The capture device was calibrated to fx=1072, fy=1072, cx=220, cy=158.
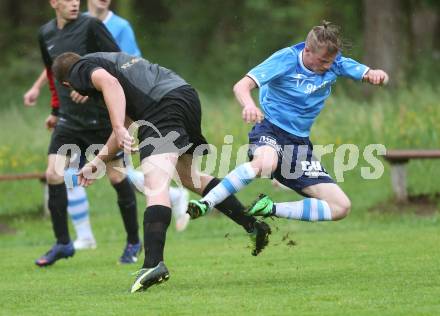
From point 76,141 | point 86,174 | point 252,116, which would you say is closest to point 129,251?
point 76,141

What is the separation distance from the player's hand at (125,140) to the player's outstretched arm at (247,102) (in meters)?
0.71

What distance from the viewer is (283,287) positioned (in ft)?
22.0

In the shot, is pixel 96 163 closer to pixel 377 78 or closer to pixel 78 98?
pixel 78 98

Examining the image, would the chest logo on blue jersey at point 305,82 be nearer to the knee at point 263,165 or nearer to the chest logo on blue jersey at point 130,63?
the knee at point 263,165

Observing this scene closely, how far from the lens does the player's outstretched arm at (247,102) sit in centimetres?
644

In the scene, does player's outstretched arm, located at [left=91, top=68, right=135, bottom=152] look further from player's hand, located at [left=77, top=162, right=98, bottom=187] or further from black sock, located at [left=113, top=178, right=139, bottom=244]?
black sock, located at [left=113, top=178, right=139, bottom=244]

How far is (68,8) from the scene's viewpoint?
28.9 feet

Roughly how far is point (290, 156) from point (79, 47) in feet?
8.07

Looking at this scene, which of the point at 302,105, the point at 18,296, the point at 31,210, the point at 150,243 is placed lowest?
the point at 31,210

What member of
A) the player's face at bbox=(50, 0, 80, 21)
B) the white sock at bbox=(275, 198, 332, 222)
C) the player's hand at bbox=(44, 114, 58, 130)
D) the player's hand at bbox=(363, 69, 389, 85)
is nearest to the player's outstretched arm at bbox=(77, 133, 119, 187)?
the white sock at bbox=(275, 198, 332, 222)

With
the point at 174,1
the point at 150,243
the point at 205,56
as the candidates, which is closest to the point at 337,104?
the point at 150,243

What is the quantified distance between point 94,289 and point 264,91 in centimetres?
181

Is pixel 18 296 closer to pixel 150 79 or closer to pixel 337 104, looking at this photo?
pixel 150 79

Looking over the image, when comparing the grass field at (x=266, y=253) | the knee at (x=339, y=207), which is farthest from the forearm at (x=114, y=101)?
the knee at (x=339, y=207)
